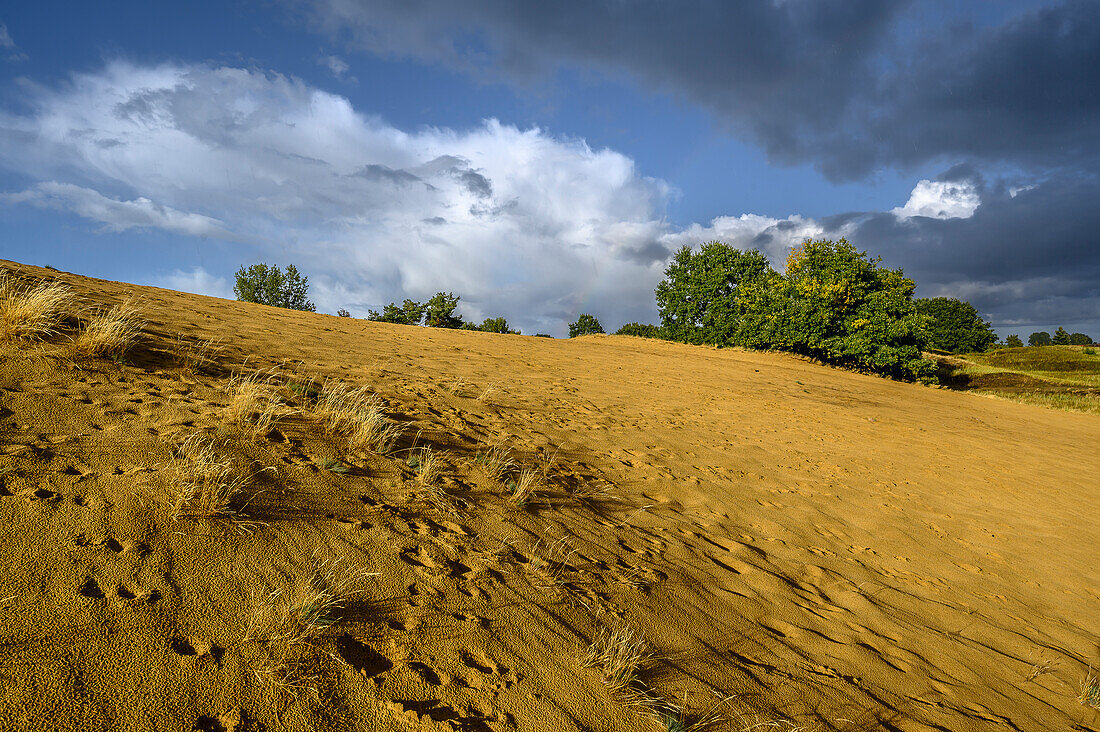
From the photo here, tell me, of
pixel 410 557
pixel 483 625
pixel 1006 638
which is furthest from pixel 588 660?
pixel 1006 638

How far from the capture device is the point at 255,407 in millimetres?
4941

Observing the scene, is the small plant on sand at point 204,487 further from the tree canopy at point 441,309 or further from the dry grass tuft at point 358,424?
the tree canopy at point 441,309

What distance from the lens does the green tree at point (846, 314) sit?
2534 centimetres

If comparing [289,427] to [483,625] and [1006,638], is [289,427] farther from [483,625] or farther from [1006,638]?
[1006,638]

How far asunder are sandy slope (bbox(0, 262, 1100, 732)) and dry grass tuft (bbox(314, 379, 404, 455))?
20 cm

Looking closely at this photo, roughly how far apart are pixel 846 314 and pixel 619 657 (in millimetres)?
28527

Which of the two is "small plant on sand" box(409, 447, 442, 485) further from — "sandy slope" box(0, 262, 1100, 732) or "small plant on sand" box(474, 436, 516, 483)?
"small plant on sand" box(474, 436, 516, 483)

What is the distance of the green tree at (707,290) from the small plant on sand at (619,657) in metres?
34.4

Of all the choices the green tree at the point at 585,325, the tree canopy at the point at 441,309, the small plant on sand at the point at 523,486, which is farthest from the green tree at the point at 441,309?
the small plant on sand at the point at 523,486

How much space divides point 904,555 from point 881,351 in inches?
905

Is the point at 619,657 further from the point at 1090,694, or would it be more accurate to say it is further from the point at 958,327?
the point at 958,327

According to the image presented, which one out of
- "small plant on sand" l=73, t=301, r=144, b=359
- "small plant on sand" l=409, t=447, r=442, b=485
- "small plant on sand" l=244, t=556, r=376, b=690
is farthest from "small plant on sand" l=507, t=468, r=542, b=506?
"small plant on sand" l=73, t=301, r=144, b=359

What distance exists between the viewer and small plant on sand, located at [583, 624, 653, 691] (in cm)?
289

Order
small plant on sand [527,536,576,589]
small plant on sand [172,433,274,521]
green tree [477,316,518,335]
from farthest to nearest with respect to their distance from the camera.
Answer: green tree [477,316,518,335] < small plant on sand [527,536,576,589] < small plant on sand [172,433,274,521]
